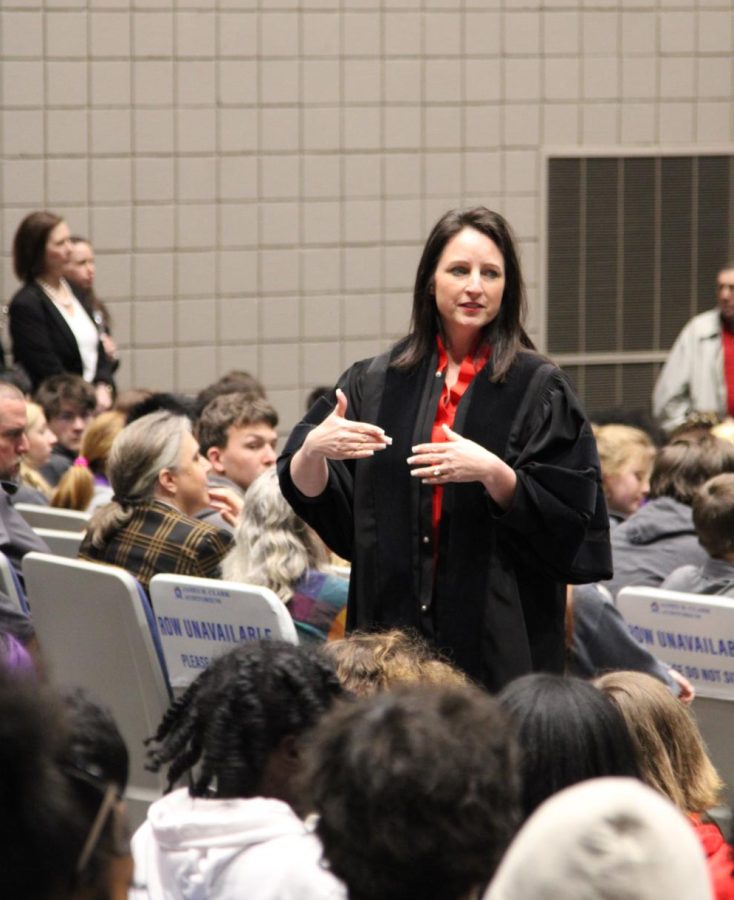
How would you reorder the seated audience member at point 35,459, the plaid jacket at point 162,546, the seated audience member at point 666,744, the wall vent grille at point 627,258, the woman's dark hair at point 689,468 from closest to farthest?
1. the seated audience member at point 666,744
2. the plaid jacket at point 162,546
3. the woman's dark hair at point 689,468
4. the seated audience member at point 35,459
5. the wall vent grille at point 627,258

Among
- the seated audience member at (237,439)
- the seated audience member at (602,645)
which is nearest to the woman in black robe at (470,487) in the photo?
the seated audience member at (602,645)

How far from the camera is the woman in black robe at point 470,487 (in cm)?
327

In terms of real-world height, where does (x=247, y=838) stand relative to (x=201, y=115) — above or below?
below

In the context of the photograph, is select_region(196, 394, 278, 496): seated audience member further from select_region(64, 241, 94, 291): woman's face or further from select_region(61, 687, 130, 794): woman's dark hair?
select_region(61, 687, 130, 794): woman's dark hair

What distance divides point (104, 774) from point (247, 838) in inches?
15.5

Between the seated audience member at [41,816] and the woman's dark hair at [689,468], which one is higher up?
the seated audience member at [41,816]

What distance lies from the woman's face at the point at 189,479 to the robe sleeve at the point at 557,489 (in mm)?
1652

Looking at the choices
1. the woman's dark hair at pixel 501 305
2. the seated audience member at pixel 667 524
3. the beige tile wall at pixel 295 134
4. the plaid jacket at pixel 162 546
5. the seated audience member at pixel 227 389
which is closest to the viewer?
the woman's dark hair at pixel 501 305

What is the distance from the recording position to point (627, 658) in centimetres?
396

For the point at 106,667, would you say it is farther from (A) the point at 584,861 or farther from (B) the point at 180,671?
(A) the point at 584,861

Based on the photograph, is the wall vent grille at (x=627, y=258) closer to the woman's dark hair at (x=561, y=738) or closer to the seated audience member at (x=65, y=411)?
the seated audience member at (x=65, y=411)

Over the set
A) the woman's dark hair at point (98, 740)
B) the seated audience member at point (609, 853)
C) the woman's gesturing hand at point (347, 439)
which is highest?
the woman's gesturing hand at point (347, 439)

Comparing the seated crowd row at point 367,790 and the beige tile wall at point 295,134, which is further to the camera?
the beige tile wall at point 295,134

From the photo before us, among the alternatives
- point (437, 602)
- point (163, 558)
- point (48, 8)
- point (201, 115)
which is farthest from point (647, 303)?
point (437, 602)
